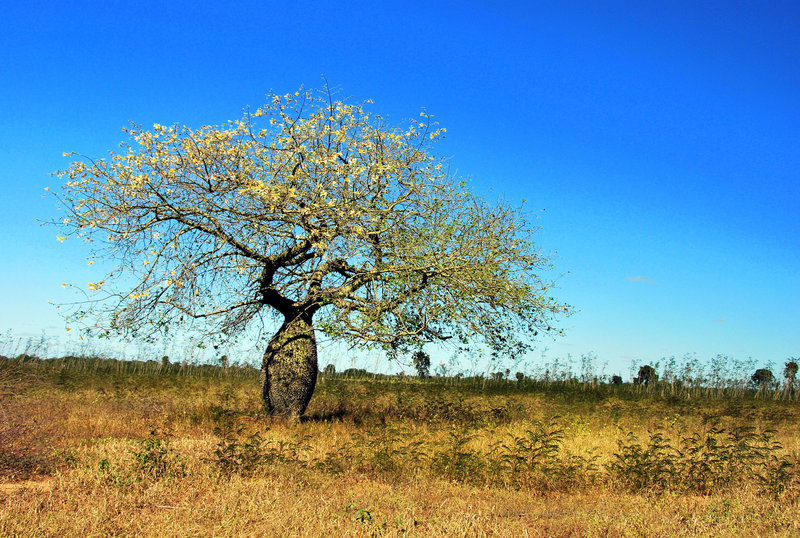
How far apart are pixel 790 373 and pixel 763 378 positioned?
1.98 m

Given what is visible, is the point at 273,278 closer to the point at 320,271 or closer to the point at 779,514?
the point at 320,271

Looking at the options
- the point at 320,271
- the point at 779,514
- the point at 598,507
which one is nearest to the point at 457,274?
the point at 320,271

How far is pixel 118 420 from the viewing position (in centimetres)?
1399

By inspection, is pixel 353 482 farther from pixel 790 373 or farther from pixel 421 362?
pixel 790 373

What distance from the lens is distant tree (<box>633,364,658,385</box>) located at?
116 ft

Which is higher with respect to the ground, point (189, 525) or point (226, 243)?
point (226, 243)

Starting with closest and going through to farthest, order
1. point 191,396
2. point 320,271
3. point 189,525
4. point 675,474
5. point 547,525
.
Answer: point 189,525 < point 547,525 < point 675,474 < point 320,271 < point 191,396

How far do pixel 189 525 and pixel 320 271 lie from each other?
8814mm

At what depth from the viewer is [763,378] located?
37125mm

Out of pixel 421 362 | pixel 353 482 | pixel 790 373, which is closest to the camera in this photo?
pixel 353 482

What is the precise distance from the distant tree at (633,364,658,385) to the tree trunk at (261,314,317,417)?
2563 centimetres

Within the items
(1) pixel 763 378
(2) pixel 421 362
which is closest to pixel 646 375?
(1) pixel 763 378

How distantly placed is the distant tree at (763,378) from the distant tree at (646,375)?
18.7 ft

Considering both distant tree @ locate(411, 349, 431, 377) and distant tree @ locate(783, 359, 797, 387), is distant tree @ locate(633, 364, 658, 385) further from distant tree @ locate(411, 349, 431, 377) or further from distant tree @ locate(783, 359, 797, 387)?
distant tree @ locate(411, 349, 431, 377)
